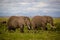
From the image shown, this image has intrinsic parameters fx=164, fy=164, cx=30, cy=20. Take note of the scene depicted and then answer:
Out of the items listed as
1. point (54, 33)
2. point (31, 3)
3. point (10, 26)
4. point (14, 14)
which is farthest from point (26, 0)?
point (54, 33)

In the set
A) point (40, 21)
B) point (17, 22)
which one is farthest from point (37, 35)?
point (17, 22)

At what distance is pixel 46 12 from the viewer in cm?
235

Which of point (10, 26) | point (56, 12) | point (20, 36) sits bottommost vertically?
point (20, 36)

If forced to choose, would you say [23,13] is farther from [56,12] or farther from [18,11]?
[56,12]

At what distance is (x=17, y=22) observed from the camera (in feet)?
7.89

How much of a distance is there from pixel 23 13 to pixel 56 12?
475 mm

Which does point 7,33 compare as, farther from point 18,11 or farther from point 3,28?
point 18,11

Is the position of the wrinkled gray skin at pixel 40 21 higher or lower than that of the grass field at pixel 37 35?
higher

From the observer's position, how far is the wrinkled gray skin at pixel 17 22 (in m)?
2.37

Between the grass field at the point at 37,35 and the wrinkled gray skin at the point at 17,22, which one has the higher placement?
the wrinkled gray skin at the point at 17,22

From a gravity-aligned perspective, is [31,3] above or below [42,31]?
above

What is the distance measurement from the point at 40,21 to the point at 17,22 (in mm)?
Result: 338

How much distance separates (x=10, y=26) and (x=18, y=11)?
25cm

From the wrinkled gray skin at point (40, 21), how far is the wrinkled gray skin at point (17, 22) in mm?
91
